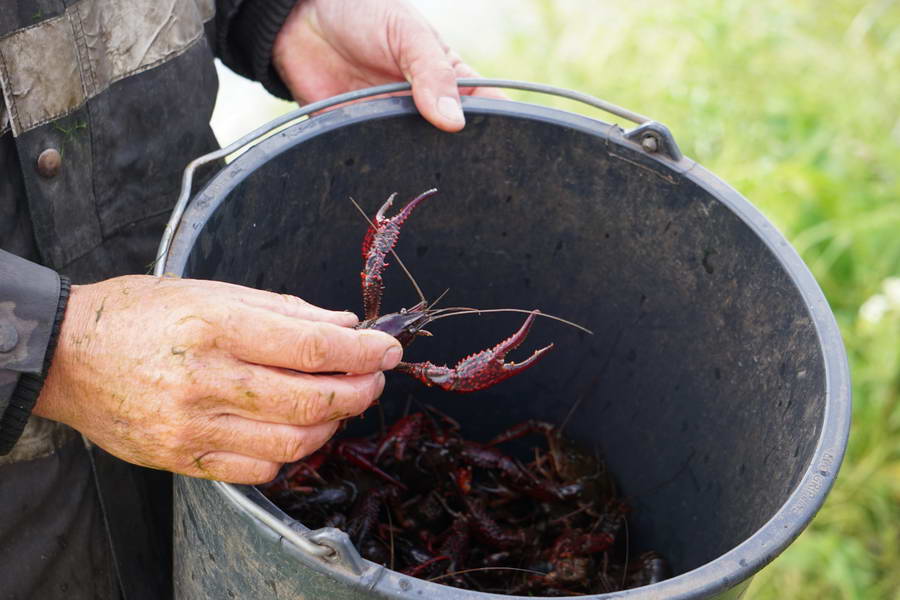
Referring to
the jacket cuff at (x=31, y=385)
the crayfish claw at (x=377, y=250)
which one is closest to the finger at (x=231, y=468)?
the jacket cuff at (x=31, y=385)

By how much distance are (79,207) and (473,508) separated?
1.15 metres

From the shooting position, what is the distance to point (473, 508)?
81.4 inches

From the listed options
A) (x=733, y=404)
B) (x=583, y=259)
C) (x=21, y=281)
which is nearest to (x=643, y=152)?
(x=583, y=259)

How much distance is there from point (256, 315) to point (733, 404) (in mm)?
1103

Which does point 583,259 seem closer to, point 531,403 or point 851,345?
point 531,403

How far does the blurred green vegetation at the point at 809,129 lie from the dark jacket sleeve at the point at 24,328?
2316mm

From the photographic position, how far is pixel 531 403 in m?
2.31

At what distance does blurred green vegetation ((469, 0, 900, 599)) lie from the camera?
279cm

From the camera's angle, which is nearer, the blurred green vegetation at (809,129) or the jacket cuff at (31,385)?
the jacket cuff at (31,385)

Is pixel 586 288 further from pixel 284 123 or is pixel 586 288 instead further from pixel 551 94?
pixel 284 123

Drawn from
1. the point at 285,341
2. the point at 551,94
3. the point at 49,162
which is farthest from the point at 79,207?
the point at 551,94

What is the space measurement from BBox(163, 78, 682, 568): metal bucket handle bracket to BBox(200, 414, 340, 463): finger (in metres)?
0.06

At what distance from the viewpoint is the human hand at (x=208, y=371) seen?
1146 mm

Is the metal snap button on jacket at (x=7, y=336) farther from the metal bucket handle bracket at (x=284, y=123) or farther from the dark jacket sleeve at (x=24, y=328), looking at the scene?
the metal bucket handle bracket at (x=284, y=123)
